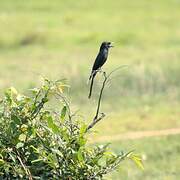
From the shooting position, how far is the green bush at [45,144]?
451 cm

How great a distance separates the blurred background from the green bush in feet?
20.8

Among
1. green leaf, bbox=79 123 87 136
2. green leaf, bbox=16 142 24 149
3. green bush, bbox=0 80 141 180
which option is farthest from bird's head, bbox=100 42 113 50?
green leaf, bbox=16 142 24 149

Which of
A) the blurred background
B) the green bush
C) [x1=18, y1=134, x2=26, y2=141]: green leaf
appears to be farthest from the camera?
the blurred background

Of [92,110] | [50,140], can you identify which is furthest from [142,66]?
[50,140]

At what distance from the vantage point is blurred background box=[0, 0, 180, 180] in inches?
567

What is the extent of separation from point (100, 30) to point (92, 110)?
27.8ft

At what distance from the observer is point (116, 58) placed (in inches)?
840

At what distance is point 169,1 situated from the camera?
3005cm

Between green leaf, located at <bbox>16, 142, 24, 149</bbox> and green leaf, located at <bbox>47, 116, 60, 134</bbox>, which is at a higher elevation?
green leaf, located at <bbox>47, 116, 60, 134</bbox>

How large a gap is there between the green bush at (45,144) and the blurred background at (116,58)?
634 cm

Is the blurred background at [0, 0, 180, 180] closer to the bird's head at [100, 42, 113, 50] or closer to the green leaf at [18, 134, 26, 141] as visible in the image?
the bird's head at [100, 42, 113, 50]

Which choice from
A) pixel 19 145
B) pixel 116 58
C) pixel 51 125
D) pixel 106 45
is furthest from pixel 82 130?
pixel 116 58

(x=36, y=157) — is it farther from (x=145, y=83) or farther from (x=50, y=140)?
(x=145, y=83)

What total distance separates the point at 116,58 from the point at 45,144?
16.8 m
